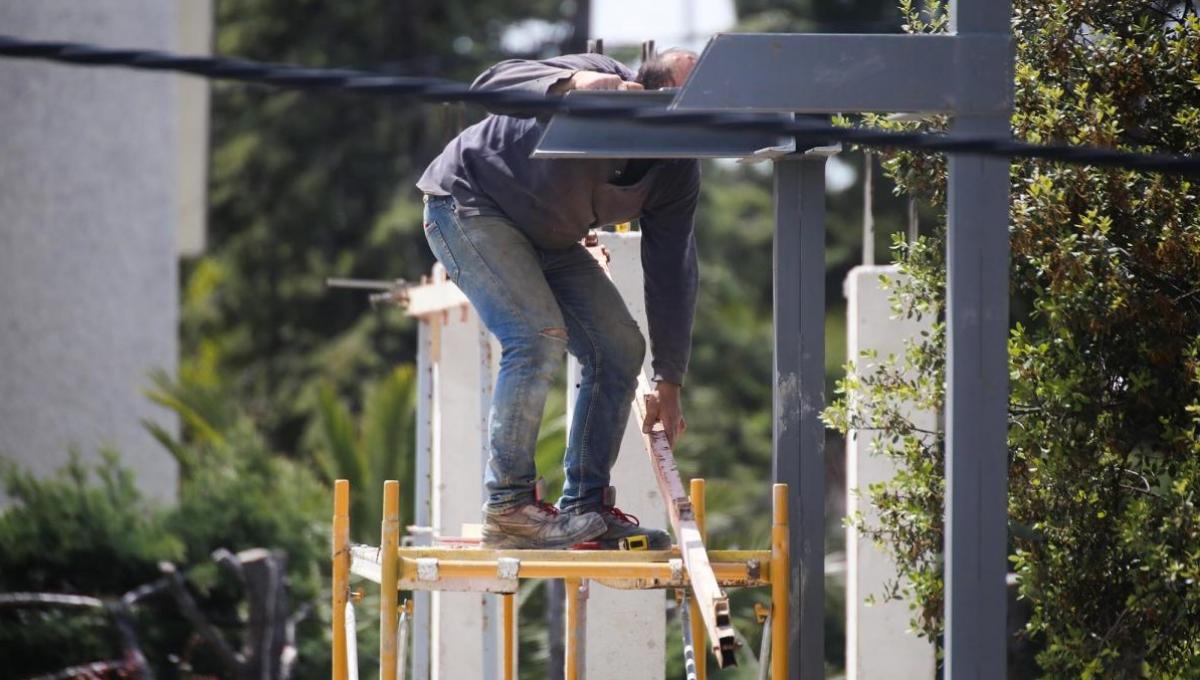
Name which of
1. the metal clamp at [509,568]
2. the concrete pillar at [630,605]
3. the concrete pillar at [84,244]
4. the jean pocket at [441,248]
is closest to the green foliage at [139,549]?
the concrete pillar at [84,244]

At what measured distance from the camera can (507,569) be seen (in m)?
4.02

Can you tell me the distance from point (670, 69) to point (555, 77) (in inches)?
12.3

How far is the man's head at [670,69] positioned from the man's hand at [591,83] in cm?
7

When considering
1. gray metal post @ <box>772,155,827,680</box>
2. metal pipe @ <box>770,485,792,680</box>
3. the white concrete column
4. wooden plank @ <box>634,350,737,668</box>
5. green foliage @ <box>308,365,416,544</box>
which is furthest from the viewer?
green foliage @ <box>308,365,416,544</box>

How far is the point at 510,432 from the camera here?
4414mm

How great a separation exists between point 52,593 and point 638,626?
15.6ft

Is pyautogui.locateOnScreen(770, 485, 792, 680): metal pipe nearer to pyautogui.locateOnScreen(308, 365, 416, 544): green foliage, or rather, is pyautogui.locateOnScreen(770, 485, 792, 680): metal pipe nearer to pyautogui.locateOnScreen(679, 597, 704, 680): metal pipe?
pyautogui.locateOnScreen(679, 597, 704, 680): metal pipe

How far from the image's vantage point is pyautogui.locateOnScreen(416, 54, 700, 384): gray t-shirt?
173 inches

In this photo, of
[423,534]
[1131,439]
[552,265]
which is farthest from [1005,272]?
[423,534]

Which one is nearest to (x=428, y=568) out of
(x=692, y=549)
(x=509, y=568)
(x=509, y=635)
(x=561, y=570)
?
(x=509, y=568)

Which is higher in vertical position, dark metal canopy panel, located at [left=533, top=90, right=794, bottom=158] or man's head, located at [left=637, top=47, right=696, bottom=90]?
man's head, located at [left=637, top=47, right=696, bottom=90]

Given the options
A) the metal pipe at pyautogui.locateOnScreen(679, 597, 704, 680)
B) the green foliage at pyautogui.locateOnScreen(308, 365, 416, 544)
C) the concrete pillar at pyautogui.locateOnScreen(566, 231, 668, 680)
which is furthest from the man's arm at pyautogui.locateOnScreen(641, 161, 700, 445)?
the green foliage at pyautogui.locateOnScreen(308, 365, 416, 544)

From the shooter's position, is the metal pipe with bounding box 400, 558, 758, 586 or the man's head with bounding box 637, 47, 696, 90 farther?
the man's head with bounding box 637, 47, 696, 90

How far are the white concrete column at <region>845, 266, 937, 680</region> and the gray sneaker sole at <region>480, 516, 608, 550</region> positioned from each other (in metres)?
1.60
